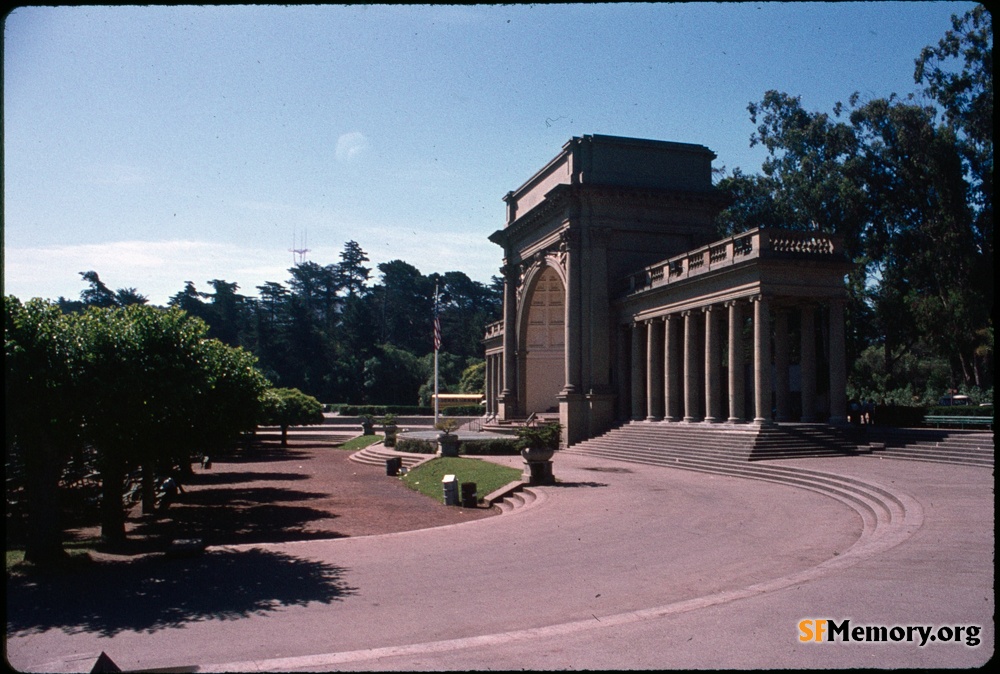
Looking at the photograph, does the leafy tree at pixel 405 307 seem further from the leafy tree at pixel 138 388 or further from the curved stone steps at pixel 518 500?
the leafy tree at pixel 138 388

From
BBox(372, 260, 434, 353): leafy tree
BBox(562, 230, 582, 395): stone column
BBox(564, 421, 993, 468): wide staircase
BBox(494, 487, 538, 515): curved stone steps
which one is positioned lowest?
BBox(494, 487, 538, 515): curved stone steps

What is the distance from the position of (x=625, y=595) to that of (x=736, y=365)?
21.9 meters

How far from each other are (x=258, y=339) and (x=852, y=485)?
301 ft

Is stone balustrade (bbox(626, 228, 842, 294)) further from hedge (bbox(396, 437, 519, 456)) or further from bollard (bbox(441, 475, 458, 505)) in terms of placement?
bollard (bbox(441, 475, 458, 505))

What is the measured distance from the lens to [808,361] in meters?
31.0

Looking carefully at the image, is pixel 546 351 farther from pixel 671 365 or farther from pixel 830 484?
pixel 830 484

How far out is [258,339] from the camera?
9962cm

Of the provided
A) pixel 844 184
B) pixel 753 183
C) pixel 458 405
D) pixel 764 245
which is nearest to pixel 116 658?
pixel 764 245

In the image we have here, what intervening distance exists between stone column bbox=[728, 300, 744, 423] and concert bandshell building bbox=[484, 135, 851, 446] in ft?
0.14

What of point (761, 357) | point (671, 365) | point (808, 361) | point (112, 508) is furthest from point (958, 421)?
point (112, 508)

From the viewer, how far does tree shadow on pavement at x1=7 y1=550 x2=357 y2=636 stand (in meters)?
8.96

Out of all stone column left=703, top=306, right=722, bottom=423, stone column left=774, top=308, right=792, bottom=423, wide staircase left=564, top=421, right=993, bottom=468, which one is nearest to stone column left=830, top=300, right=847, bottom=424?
wide staircase left=564, top=421, right=993, bottom=468

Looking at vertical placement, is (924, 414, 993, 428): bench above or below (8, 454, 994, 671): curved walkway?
above

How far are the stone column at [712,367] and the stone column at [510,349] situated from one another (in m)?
19.9
